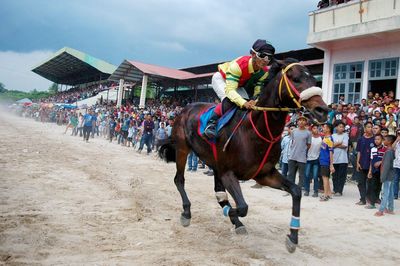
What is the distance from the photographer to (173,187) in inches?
330

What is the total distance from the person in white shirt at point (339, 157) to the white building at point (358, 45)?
23.7ft

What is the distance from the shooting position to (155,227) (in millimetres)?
5055

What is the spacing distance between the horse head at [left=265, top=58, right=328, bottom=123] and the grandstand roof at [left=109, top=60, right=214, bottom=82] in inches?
857

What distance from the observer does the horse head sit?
11.7ft

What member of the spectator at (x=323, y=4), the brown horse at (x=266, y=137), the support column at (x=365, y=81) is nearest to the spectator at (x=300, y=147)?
the brown horse at (x=266, y=137)

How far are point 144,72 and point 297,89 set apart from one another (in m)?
24.9

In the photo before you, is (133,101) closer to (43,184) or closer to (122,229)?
(43,184)

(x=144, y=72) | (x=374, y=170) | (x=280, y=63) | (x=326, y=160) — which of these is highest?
(x=144, y=72)

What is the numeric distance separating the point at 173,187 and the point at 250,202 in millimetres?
1923

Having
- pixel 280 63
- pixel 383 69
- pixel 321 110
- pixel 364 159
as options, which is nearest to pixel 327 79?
pixel 383 69

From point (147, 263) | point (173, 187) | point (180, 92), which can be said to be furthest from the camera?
point (180, 92)

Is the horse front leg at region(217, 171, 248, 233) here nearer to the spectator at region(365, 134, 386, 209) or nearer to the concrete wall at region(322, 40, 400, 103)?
the spectator at region(365, 134, 386, 209)

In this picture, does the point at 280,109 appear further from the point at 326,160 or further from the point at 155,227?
the point at 326,160

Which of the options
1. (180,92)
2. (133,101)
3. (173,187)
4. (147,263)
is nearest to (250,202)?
(173,187)
